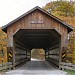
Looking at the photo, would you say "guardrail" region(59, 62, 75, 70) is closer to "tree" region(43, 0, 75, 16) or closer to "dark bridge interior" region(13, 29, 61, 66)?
"dark bridge interior" region(13, 29, 61, 66)

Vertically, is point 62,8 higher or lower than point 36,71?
higher

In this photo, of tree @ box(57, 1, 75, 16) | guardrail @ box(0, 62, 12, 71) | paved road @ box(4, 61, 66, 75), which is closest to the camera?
paved road @ box(4, 61, 66, 75)

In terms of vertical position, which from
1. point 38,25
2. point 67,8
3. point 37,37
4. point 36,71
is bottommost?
point 36,71

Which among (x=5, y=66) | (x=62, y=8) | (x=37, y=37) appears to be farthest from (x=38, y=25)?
(x=62, y=8)

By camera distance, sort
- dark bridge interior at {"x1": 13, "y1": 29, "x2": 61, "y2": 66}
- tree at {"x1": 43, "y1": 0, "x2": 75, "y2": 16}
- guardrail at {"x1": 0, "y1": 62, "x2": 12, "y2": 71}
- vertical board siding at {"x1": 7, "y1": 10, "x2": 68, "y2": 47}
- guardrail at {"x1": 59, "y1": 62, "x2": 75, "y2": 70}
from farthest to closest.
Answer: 1. tree at {"x1": 43, "y1": 0, "x2": 75, "y2": 16}
2. dark bridge interior at {"x1": 13, "y1": 29, "x2": 61, "y2": 66}
3. vertical board siding at {"x1": 7, "y1": 10, "x2": 68, "y2": 47}
4. guardrail at {"x1": 59, "y1": 62, "x2": 75, "y2": 70}
5. guardrail at {"x1": 0, "y1": 62, "x2": 12, "y2": 71}

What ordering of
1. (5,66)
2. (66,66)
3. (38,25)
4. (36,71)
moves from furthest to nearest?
1. (38,25)
2. (66,66)
3. (5,66)
4. (36,71)

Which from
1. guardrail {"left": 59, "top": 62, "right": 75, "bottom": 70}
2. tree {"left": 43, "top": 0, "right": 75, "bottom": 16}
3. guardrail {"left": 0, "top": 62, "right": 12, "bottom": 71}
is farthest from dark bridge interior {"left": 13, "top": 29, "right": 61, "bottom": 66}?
tree {"left": 43, "top": 0, "right": 75, "bottom": 16}

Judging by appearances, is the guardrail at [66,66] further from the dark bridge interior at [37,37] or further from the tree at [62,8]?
the tree at [62,8]

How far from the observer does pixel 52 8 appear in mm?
43125

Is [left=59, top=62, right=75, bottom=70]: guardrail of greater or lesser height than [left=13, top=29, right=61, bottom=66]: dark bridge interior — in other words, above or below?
below

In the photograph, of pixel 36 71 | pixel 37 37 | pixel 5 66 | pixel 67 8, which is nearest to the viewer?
pixel 36 71

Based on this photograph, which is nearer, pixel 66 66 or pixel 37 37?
pixel 66 66

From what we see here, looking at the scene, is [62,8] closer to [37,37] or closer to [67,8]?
[67,8]

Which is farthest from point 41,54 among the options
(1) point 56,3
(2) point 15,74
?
(2) point 15,74
